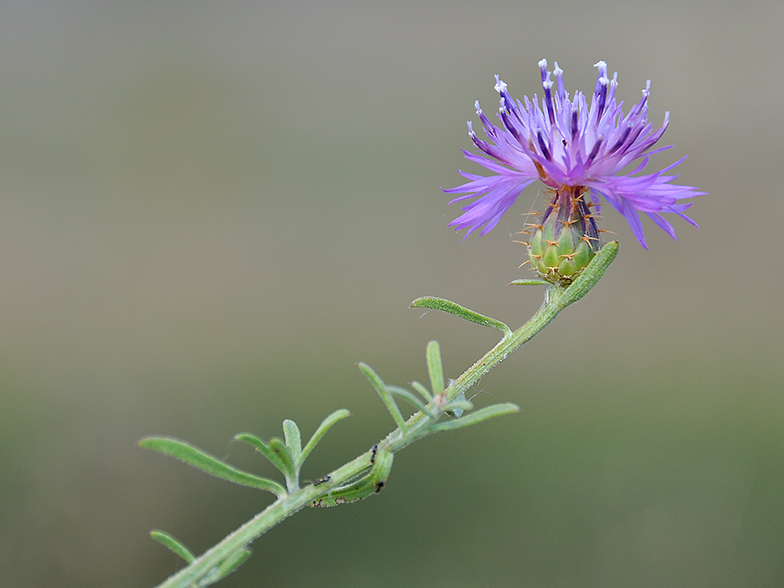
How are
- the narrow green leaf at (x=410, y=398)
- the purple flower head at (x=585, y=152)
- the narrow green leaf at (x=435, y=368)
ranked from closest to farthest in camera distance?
the narrow green leaf at (x=410, y=398) < the narrow green leaf at (x=435, y=368) < the purple flower head at (x=585, y=152)

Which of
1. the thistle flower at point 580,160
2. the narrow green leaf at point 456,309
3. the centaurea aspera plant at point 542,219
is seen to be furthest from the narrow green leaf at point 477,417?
the thistle flower at point 580,160

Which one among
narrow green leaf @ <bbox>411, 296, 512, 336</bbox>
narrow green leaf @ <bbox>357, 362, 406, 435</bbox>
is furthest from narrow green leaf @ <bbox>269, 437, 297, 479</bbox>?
narrow green leaf @ <bbox>411, 296, 512, 336</bbox>

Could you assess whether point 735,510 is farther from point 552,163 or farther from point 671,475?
point 552,163

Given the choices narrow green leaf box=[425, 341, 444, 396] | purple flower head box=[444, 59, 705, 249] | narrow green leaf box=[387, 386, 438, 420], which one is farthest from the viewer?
purple flower head box=[444, 59, 705, 249]

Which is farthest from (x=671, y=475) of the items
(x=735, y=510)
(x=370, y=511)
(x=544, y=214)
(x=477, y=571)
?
(x=544, y=214)

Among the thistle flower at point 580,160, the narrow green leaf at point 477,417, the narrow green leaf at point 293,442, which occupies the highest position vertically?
the thistle flower at point 580,160

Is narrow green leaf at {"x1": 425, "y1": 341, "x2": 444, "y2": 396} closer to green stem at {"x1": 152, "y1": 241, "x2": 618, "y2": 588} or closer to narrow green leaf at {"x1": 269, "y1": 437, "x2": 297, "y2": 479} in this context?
green stem at {"x1": 152, "y1": 241, "x2": 618, "y2": 588}

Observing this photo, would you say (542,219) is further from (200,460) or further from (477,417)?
(200,460)

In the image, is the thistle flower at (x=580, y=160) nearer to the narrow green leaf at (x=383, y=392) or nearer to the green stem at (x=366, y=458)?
the green stem at (x=366, y=458)
